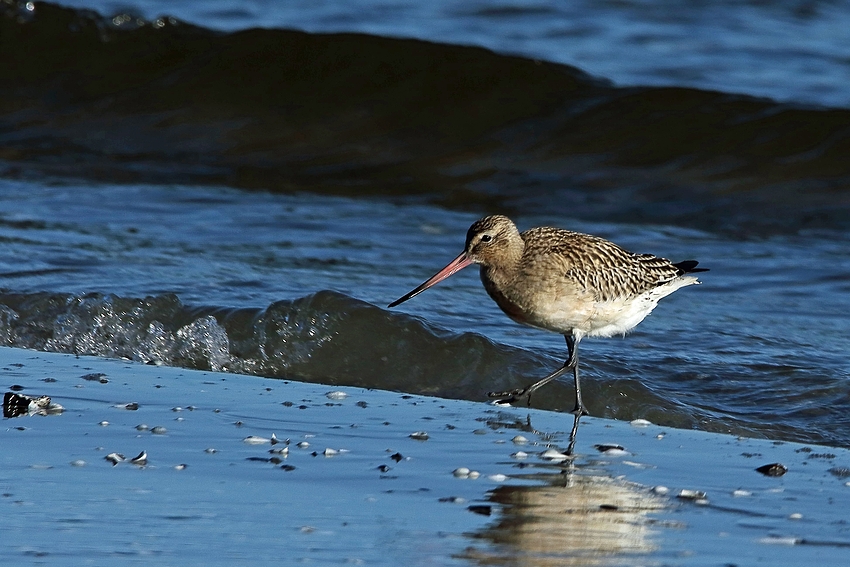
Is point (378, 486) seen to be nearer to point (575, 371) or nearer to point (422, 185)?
point (575, 371)

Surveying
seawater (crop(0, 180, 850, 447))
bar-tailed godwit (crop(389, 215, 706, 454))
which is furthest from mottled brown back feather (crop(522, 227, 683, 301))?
seawater (crop(0, 180, 850, 447))

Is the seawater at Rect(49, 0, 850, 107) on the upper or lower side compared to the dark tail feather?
upper

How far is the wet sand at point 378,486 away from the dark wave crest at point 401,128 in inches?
208

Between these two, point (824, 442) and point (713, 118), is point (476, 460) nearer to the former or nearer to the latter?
point (824, 442)

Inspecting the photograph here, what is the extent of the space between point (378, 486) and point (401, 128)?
8.67 m

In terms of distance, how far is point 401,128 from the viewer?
12938 mm

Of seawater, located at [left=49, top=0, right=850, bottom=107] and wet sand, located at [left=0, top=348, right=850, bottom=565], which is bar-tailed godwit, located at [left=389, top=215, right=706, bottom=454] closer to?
wet sand, located at [left=0, top=348, right=850, bottom=565]

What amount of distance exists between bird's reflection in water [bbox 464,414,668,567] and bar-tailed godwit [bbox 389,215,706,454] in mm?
1439

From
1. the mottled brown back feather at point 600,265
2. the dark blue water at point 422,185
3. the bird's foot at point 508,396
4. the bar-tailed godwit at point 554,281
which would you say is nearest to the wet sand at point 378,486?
the bird's foot at point 508,396

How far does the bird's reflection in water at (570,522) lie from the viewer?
3.86 meters

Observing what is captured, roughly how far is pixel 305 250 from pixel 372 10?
7.66 metres

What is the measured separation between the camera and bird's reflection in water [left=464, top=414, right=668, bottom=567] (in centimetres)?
386

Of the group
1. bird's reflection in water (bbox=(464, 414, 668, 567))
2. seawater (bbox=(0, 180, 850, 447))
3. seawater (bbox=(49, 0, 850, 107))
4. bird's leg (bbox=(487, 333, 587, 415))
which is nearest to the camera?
bird's reflection in water (bbox=(464, 414, 668, 567))

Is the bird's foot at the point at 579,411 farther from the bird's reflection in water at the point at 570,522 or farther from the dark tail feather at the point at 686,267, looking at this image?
the dark tail feather at the point at 686,267
